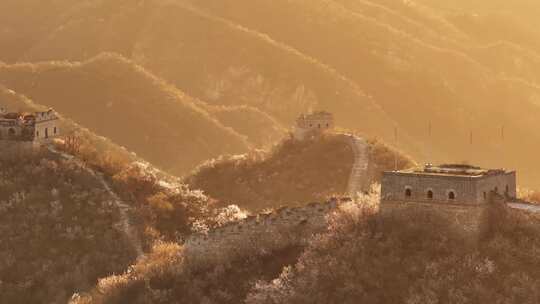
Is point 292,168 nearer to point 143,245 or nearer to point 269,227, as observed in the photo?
point 143,245

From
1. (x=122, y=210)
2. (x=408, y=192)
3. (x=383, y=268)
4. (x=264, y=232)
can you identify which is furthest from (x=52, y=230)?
(x=383, y=268)

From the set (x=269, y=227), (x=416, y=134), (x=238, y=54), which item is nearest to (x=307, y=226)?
(x=269, y=227)

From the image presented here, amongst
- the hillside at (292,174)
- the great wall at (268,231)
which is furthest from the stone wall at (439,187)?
the hillside at (292,174)

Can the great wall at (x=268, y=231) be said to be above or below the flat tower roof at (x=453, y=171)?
below

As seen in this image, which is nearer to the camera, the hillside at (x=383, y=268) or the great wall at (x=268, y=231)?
the hillside at (x=383, y=268)

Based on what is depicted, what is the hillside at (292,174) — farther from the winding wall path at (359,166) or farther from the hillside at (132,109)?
the hillside at (132,109)

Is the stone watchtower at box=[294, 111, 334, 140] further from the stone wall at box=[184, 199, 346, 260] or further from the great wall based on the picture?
the stone wall at box=[184, 199, 346, 260]
